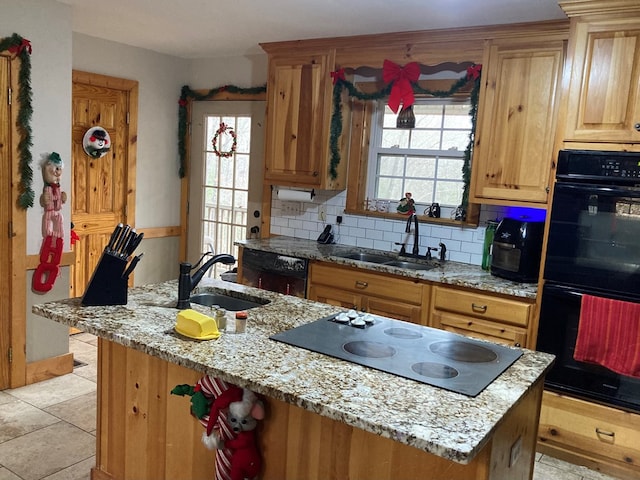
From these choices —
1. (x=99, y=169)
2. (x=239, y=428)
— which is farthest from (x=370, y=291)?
(x=99, y=169)

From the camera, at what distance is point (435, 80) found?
3.88m

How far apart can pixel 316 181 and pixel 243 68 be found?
1426 mm

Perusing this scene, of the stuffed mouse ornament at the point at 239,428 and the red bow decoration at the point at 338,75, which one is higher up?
the red bow decoration at the point at 338,75

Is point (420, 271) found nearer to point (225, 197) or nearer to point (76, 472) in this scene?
point (76, 472)

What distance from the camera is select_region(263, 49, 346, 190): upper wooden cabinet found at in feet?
13.4

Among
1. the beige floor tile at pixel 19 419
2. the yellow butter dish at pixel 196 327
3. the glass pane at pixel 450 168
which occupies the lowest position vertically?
the beige floor tile at pixel 19 419

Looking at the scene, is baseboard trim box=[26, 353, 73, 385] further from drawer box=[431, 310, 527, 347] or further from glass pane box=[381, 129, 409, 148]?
glass pane box=[381, 129, 409, 148]

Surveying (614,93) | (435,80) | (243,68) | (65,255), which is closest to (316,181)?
(435,80)

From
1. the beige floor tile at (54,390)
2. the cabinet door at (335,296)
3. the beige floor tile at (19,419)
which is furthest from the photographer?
the cabinet door at (335,296)

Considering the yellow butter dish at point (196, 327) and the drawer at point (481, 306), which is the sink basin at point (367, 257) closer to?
the drawer at point (481, 306)

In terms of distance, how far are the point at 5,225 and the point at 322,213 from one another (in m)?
2.24

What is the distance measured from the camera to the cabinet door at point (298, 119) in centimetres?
407

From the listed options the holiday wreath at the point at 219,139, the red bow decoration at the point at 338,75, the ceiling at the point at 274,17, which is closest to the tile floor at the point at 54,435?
the holiday wreath at the point at 219,139

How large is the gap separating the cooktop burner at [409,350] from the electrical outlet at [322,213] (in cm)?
221
